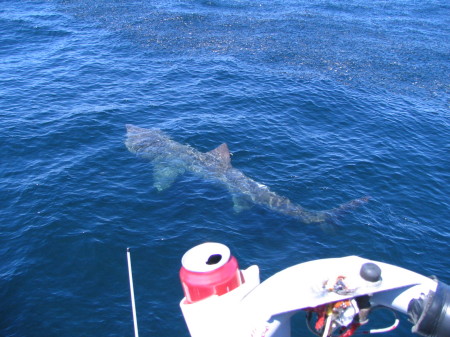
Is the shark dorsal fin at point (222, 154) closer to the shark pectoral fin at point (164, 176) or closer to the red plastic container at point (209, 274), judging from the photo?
the shark pectoral fin at point (164, 176)

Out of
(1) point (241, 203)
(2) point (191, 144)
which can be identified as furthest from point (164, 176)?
(1) point (241, 203)

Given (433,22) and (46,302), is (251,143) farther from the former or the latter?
(433,22)

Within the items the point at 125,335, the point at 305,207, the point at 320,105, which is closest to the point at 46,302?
the point at 125,335

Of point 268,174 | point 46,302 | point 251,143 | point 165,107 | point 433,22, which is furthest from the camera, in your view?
point 433,22

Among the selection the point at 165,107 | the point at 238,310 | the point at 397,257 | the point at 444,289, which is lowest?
the point at 397,257

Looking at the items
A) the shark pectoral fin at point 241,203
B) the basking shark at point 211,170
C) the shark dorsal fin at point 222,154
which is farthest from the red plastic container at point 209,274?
the shark dorsal fin at point 222,154

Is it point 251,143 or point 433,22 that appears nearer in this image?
point 251,143

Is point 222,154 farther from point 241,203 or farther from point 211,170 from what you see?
point 241,203
